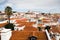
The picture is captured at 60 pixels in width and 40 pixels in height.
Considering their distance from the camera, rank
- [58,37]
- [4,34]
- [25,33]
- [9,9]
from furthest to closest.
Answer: [9,9] < [58,37] < [25,33] < [4,34]

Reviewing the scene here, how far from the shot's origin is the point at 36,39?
716 cm

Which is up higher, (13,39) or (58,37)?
(13,39)

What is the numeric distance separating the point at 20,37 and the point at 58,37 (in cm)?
619

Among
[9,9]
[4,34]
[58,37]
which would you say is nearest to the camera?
[4,34]

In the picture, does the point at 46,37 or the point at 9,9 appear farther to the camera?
the point at 9,9

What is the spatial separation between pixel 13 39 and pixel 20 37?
1.00ft

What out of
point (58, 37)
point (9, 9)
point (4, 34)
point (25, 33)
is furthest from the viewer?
point (9, 9)

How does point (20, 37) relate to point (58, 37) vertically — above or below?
above

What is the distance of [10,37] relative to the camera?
7496mm

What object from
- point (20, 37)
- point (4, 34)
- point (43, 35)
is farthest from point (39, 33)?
point (4, 34)

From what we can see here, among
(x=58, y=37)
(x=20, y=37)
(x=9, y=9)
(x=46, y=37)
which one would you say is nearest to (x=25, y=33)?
(x=20, y=37)

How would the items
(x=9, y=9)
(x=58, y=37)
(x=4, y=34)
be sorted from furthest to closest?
(x=9, y=9)
(x=58, y=37)
(x=4, y=34)

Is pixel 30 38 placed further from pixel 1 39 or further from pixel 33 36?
pixel 1 39

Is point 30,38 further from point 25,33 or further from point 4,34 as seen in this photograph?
point 4,34
